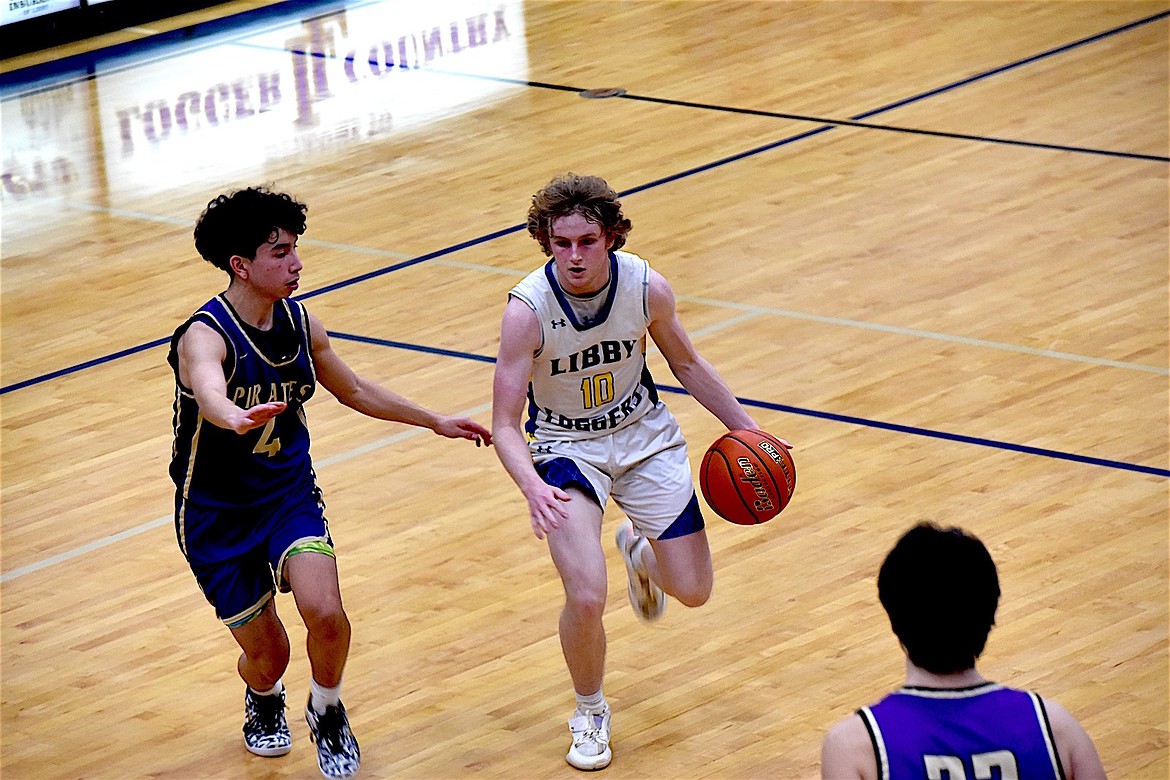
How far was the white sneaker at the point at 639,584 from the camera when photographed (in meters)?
4.88

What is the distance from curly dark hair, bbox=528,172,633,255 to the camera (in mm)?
4398

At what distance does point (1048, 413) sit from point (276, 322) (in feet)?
10.6

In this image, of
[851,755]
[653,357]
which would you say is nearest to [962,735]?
[851,755]

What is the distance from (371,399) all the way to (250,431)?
1.27ft

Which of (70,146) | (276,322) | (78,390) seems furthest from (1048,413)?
(70,146)

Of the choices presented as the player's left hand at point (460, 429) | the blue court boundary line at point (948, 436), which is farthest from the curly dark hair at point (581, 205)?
the blue court boundary line at point (948, 436)

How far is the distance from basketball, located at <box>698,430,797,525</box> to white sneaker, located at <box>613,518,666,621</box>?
29 cm

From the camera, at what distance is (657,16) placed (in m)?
14.2

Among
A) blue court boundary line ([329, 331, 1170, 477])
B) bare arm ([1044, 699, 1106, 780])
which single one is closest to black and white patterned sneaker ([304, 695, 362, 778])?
blue court boundary line ([329, 331, 1170, 477])

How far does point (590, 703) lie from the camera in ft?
15.0

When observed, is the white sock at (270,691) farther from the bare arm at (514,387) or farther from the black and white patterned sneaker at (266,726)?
the bare arm at (514,387)

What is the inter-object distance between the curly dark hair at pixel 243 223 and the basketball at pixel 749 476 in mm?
1212

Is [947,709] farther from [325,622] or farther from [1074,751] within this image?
[325,622]

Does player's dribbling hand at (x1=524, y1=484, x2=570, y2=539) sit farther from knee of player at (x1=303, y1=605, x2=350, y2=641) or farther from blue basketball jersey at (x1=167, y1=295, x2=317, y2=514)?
blue basketball jersey at (x1=167, y1=295, x2=317, y2=514)
